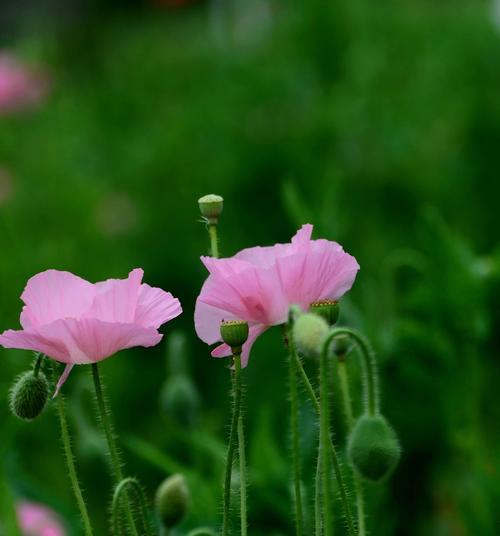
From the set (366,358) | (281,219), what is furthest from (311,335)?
(281,219)

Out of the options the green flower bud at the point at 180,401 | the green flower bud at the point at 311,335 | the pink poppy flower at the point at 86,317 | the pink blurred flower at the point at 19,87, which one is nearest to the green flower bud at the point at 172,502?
the pink poppy flower at the point at 86,317

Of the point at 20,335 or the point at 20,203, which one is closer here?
the point at 20,335

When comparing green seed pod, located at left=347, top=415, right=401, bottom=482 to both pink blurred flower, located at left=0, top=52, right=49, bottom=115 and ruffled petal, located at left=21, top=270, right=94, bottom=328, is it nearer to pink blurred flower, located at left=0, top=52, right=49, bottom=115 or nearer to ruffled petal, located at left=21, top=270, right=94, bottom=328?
ruffled petal, located at left=21, top=270, right=94, bottom=328

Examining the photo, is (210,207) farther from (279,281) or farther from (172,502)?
(172,502)

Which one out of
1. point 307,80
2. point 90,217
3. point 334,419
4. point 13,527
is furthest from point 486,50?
point 13,527

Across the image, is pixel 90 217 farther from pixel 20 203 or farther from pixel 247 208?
pixel 247 208

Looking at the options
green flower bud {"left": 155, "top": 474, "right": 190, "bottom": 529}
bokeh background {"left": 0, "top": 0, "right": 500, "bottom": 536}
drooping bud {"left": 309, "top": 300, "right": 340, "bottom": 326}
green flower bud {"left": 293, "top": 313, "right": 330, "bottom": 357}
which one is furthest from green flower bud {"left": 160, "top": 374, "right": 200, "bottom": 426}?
green flower bud {"left": 293, "top": 313, "right": 330, "bottom": 357}
